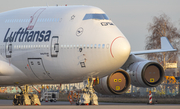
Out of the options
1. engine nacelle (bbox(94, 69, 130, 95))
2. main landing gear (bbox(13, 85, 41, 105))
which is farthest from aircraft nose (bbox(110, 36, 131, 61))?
main landing gear (bbox(13, 85, 41, 105))

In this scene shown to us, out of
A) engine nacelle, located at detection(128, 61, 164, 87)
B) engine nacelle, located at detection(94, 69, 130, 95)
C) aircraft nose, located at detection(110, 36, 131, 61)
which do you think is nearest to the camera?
aircraft nose, located at detection(110, 36, 131, 61)

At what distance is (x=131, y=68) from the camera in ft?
97.3

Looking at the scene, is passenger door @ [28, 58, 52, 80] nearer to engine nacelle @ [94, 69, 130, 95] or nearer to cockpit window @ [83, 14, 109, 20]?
cockpit window @ [83, 14, 109, 20]

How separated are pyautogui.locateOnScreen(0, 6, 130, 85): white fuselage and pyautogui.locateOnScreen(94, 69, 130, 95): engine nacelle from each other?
142 inches

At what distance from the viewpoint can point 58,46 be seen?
76.6 feet

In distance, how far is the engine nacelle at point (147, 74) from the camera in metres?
28.6

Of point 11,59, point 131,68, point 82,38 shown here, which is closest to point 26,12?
point 11,59

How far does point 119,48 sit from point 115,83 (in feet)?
19.4

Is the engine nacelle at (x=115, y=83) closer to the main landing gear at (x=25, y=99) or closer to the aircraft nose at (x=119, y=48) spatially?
the main landing gear at (x=25, y=99)

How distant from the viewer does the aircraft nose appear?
22.3 metres

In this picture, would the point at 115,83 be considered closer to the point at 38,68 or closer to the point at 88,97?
the point at 88,97

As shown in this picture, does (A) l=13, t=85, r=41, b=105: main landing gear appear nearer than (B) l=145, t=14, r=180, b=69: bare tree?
Yes

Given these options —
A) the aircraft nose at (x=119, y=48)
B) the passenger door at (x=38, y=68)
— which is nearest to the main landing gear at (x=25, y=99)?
the passenger door at (x=38, y=68)

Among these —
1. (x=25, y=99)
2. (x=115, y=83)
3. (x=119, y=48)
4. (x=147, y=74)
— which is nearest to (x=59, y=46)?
(x=119, y=48)
